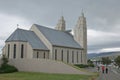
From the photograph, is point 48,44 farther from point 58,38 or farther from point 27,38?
point 58,38

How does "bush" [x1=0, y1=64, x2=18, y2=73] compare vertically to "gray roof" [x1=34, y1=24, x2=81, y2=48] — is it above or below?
below

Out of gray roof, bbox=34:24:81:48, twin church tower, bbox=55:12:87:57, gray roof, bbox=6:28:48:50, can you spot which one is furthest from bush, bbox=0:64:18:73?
twin church tower, bbox=55:12:87:57

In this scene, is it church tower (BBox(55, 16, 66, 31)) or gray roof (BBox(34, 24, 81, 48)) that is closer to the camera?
gray roof (BBox(34, 24, 81, 48))

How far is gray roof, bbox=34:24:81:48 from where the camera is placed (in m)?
71.1

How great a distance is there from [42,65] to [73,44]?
29300mm

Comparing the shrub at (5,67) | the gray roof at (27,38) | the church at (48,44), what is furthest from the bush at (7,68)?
the gray roof at (27,38)

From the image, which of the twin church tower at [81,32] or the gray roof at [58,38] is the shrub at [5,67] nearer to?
the gray roof at [58,38]

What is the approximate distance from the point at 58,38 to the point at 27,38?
14.5 m

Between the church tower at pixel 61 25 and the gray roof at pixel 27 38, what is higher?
the church tower at pixel 61 25

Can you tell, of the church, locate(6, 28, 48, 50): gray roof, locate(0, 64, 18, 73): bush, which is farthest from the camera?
locate(6, 28, 48, 50): gray roof

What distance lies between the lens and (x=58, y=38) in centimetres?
7600

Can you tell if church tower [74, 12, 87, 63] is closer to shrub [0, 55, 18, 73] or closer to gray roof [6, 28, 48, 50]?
gray roof [6, 28, 48, 50]

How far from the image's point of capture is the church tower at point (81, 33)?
284 ft

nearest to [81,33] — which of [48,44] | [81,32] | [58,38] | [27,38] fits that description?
[81,32]
